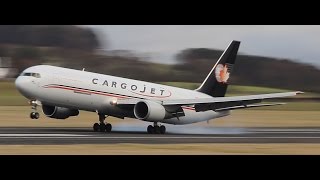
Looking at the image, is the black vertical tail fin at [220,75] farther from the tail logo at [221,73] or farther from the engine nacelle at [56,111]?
the engine nacelle at [56,111]

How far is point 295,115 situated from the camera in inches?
2601

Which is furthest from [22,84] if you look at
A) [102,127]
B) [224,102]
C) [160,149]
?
[160,149]

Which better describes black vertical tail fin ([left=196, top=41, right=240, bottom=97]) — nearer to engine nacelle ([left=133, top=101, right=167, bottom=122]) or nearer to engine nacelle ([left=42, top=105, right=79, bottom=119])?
engine nacelle ([left=133, top=101, right=167, bottom=122])

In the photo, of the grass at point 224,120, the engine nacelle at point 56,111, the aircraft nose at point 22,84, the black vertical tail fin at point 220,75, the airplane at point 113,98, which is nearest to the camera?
the aircraft nose at point 22,84

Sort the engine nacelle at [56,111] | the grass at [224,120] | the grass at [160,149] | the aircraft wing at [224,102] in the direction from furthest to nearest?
the grass at [224,120] → the engine nacelle at [56,111] → the aircraft wing at [224,102] → the grass at [160,149]

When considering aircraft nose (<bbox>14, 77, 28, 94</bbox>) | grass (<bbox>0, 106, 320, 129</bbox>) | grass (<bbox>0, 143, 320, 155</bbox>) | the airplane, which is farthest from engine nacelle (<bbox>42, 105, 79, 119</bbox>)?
grass (<bbox>0, 143, 320, 155</bbox>)

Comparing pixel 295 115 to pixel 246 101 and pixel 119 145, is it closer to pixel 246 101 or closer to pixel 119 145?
pixel 246 101

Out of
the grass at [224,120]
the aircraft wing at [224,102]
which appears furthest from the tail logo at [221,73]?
the grass at [224,120]

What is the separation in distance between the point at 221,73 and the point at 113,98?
9159mm

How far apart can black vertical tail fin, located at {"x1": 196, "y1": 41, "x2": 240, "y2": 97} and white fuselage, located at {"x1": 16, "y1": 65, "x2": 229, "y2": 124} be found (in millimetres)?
4600

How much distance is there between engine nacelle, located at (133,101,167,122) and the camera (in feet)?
128

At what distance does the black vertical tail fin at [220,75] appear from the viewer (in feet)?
148

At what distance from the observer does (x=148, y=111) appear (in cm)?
3897

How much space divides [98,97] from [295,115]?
31747 mm
